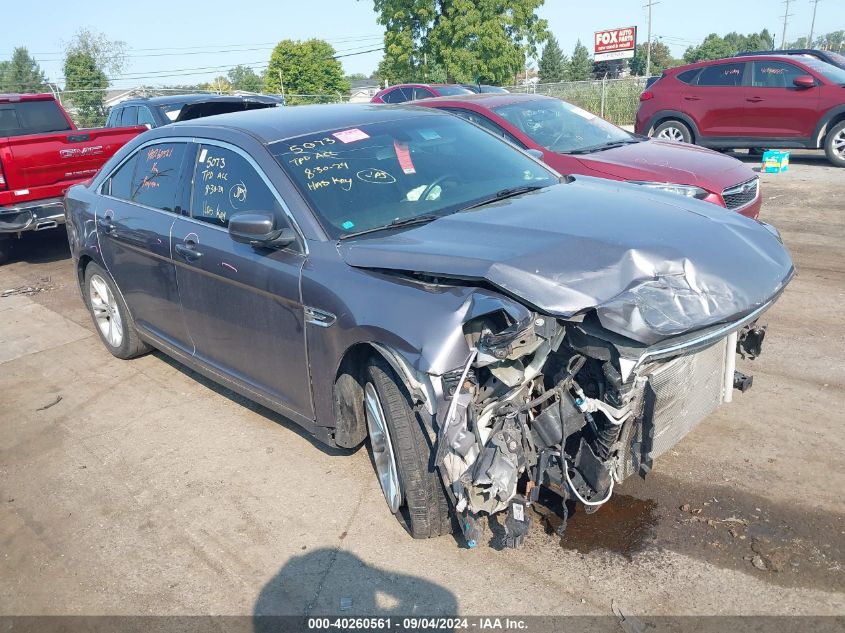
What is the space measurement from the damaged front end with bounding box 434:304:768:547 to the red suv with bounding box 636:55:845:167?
11.3 meters

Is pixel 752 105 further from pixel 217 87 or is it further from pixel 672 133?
pixel 217 87

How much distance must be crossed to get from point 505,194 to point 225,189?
5.34 ft

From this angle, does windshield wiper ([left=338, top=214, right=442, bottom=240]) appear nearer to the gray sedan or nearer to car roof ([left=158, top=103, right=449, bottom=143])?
the gray sedan

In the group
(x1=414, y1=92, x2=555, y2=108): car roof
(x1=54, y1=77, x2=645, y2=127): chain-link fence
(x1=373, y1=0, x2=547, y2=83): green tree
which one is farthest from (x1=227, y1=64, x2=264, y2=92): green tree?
(x1=414, y1=92, x2=555, y2=108): car roof

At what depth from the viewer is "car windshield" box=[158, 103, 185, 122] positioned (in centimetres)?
1138

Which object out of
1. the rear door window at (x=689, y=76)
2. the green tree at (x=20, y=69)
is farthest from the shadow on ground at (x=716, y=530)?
the green tree at (x=20, y=69)

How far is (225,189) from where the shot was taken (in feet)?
14.1

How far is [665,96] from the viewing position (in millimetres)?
13773

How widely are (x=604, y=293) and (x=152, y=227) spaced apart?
10.4 ft

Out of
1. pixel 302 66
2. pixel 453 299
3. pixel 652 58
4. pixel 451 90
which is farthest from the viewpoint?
pixel 652 58

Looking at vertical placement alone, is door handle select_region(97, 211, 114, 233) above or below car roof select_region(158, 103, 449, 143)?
below

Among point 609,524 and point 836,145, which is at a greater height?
point 836,145

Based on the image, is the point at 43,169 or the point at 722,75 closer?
the point at 43,169

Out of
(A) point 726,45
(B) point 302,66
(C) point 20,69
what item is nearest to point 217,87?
(B) point 302,66
